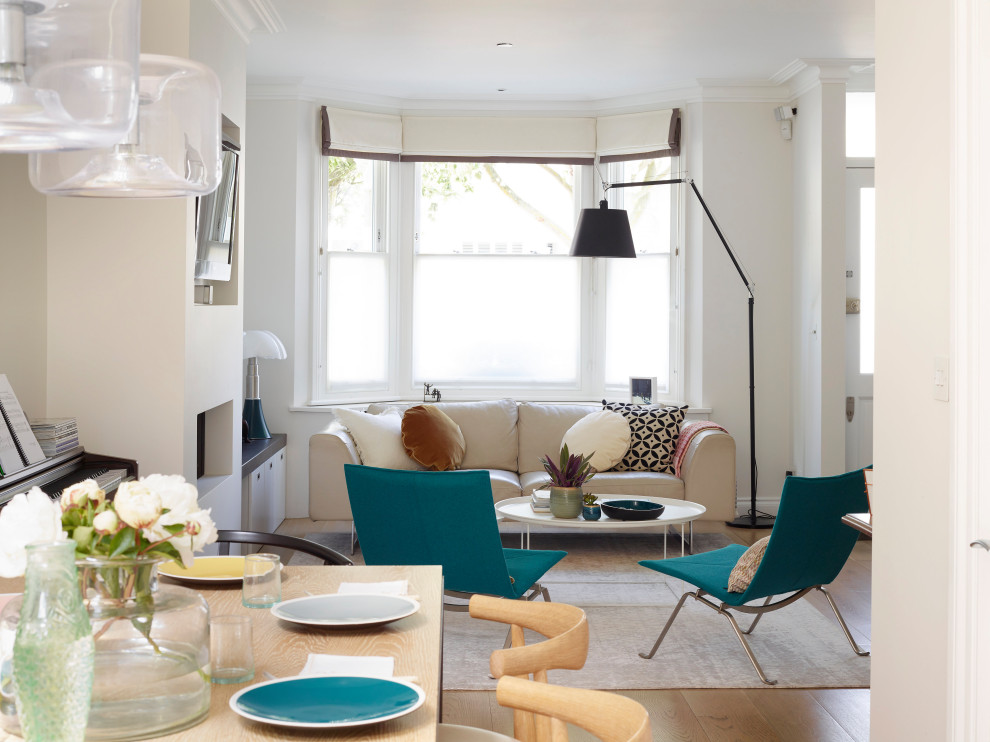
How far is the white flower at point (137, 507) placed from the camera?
4.28 ft

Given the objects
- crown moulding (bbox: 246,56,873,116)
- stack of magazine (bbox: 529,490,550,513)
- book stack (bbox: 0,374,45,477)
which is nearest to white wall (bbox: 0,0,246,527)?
book stack (bbox: 0,374,45,477)

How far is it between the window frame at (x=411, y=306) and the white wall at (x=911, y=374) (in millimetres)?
4224

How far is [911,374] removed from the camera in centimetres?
247

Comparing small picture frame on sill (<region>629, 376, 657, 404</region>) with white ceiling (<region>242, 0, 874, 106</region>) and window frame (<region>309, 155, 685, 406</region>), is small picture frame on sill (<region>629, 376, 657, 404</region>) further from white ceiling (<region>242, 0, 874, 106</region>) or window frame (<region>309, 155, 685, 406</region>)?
white ceiling (<region>242, 0, 874, 106</region>)

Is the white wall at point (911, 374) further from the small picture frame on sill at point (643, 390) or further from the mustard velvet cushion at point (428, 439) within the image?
the small picture frame on sill at point (643, 390)

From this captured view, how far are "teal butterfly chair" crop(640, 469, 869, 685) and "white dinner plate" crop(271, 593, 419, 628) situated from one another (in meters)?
1.91

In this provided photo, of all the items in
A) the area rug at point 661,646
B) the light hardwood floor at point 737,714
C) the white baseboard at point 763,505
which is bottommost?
the light hardwood floor at point 737,714

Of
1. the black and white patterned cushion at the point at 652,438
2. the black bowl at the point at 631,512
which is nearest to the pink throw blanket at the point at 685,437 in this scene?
the black and white patterned cushion at the point at 652,438

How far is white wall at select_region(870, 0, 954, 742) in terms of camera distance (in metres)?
2.29

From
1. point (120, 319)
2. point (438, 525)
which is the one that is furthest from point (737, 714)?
point (120, 319)

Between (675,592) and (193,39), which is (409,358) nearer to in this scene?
(675,592)

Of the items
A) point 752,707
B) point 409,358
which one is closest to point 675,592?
point 752,707

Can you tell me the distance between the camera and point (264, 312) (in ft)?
21.4

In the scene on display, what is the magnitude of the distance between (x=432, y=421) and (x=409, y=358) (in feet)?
4.15
